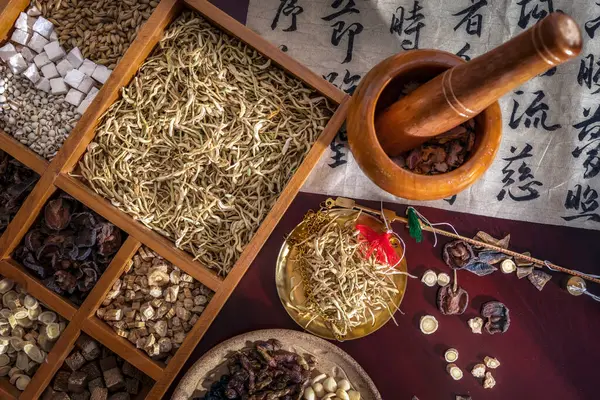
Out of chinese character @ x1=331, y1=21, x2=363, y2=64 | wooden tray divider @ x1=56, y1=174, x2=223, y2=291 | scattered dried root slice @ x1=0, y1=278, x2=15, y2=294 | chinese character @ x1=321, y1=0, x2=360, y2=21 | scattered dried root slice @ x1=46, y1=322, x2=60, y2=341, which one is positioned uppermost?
chinese character @ x1=321, y1=0, x2=360, y2=21

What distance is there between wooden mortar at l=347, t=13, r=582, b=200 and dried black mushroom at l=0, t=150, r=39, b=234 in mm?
1103

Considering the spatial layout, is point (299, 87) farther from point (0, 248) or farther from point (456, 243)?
point (0, 248)

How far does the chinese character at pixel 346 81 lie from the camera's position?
6.09ft

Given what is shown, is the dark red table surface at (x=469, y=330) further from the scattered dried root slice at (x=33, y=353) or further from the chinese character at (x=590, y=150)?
→ the scattered dried root slice at (x=33, y=353)

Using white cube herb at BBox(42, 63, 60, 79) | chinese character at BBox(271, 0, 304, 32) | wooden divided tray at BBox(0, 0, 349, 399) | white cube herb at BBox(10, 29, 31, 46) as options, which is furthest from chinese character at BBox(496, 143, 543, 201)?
white cube herb at BBox(10, 29, 31, 46)

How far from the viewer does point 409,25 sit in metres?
1.87

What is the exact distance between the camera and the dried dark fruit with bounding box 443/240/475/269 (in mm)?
1855

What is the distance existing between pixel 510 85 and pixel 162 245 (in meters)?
1.12

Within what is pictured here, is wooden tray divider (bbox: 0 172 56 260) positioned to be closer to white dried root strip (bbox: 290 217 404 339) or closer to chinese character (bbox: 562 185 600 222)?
white dried root strip (bbox: 290 217 404 339)

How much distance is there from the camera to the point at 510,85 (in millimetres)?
1170

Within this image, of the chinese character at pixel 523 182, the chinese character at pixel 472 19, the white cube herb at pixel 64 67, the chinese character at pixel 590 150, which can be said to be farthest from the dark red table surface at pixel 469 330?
the white cube herb at pixel 64 67

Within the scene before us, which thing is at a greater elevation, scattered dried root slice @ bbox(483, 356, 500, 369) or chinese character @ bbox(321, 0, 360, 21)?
chinese character @ bbox(321, 0, 360, 21)

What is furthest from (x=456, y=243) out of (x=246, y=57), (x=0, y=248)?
(x=0, y=248)

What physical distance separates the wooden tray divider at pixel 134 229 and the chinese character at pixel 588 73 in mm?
1536
